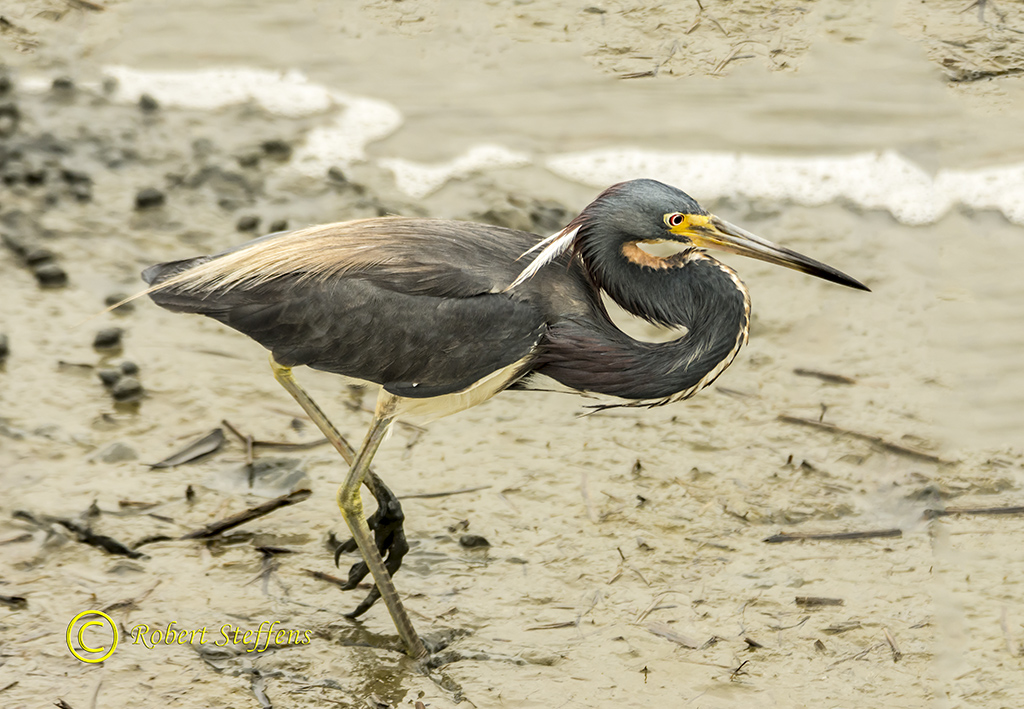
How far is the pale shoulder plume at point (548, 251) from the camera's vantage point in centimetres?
458

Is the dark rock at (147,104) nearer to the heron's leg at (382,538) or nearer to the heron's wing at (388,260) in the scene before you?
the heron's wing at (388,260)

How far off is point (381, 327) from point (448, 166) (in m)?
3.96

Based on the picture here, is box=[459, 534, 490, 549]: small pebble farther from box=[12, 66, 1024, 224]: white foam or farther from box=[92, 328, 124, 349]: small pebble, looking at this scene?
box=[12, 66, 1024, 224]: white foam

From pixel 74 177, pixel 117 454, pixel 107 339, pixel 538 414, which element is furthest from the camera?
pixel 74 177

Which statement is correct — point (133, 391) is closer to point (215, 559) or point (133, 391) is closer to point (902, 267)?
point (215, 559)

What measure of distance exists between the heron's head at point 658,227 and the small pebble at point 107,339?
316cm

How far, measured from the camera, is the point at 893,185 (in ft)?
26.1

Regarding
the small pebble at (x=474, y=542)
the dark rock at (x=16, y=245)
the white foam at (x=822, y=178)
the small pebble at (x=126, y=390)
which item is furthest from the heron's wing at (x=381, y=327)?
the white foam at (x=822, y=178)

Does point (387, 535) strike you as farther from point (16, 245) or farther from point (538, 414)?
point (16, 245)

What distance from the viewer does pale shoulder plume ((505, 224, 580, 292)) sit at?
180 inches

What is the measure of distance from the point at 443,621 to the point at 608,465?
1.39 metres

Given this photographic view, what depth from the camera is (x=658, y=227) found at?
4.52 metres

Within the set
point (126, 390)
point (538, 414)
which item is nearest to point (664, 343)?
point (538, 414)

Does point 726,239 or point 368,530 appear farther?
point 368,530
